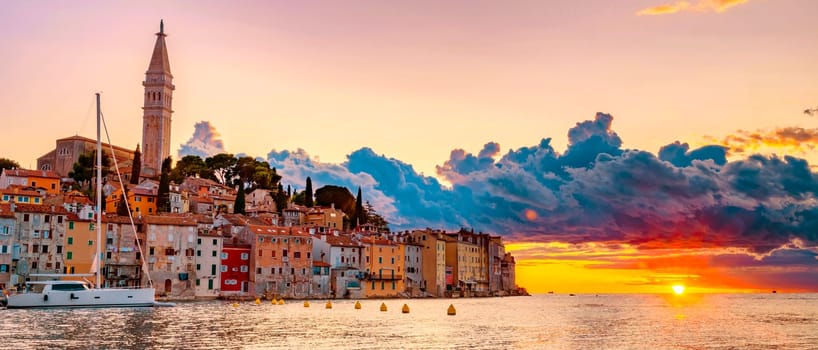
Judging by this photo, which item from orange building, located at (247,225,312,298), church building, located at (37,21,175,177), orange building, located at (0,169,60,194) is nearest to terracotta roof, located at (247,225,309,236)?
orange building, located at (247,225,312,298)

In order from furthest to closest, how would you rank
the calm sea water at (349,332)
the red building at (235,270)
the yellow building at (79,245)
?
the red building at (235,270)
the yellow building at (79,245)
the calm sea water at (349,332)

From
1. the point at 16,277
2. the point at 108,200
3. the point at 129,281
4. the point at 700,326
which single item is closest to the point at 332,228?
the point at 108,200

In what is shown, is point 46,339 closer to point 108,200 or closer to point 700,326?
point 700,326

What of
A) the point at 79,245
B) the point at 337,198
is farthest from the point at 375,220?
the point at 79,245

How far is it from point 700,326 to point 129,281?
49.4 metres

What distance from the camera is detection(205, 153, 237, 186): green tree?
128250 millimetres

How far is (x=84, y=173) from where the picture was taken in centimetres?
11219

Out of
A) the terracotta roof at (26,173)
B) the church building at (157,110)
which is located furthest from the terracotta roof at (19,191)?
the church building at (157,110)

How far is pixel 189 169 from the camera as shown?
412 feet

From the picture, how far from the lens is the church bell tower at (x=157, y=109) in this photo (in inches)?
5354

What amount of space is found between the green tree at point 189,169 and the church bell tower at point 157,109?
773 cm

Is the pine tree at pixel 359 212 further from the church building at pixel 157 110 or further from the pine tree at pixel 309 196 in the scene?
the church building at pixel 157 110

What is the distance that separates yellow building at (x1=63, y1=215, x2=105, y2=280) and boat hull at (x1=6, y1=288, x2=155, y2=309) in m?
17.4

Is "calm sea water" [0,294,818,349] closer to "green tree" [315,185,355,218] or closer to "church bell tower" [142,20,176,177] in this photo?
"green tree" [315,185,355,218]
